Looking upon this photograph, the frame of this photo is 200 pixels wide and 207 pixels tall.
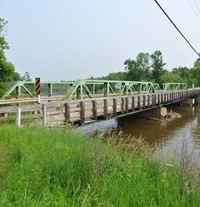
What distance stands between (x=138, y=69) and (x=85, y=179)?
97172 millimetres

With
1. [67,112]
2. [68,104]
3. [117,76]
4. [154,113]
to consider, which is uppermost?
[117,76]

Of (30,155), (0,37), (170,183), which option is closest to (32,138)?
(30,155)

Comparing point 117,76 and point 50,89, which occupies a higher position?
point 117,76

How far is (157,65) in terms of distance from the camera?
348 feet

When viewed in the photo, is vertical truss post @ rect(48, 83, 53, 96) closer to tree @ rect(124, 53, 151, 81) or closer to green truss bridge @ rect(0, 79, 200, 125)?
green truss bridge @ rect(0, 79, 200, 125)

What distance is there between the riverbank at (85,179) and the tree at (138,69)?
92969 millimetres

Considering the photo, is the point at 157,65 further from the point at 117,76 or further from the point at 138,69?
the point at 117,76

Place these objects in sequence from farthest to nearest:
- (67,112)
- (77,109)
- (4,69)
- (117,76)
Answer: (117,76) → (4,69) → (77,109) → (67,112)

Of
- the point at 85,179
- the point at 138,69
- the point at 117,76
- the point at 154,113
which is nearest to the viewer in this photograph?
the point at 85,179

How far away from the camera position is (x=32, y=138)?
8.38 metres

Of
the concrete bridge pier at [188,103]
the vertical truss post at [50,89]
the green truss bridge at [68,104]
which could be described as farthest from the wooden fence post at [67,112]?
the concrete bridge pier at [188,103]

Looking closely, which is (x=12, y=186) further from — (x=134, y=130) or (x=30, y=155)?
(x=134, y=130)

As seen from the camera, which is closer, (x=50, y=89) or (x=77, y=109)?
(x=77, y=109)

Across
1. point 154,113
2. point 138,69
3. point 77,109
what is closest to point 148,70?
point 138,69
